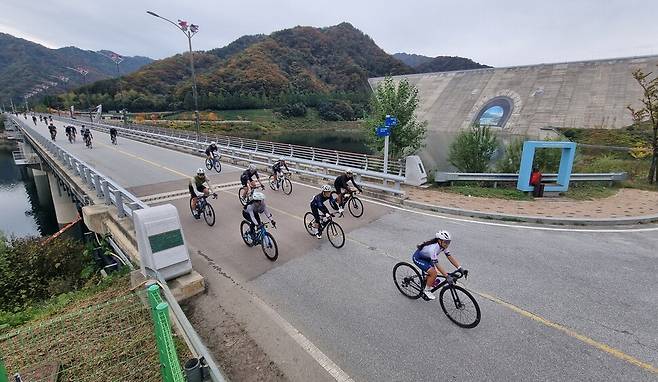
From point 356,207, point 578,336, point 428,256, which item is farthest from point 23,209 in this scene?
point 578,336

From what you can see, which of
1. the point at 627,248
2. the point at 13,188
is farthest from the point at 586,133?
the point at 13,188

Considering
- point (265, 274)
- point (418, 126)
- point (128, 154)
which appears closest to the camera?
point (265, 274)

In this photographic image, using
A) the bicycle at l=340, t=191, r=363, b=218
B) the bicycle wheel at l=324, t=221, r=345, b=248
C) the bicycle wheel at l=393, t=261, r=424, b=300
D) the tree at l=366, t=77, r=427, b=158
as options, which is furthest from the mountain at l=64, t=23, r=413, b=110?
the bicycle wheel at l=393, t=261, r=424, b=300

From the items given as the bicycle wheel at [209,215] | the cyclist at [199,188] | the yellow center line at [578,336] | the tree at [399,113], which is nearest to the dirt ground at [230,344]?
the yellow center line at [578,336]

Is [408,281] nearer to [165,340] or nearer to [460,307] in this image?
[460,307]

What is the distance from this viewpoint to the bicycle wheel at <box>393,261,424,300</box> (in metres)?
6.13

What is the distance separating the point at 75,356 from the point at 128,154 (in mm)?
23649

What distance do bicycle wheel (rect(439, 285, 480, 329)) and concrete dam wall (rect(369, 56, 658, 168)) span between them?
3567cm

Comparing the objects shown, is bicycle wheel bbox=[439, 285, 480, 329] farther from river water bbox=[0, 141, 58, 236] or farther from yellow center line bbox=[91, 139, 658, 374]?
river water bbox=[0, 141, 58, 236]

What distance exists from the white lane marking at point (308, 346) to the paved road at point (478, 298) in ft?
0.32

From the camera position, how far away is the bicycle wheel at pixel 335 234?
8.59 meters

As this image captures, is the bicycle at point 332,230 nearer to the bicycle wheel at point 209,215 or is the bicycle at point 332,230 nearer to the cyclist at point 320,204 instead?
the cyclist at point 320,204

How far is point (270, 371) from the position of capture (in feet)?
15.0

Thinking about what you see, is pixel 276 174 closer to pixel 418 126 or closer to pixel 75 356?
pixel 75 356
